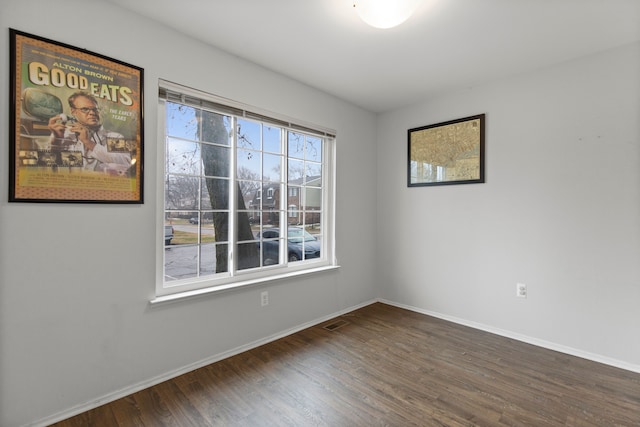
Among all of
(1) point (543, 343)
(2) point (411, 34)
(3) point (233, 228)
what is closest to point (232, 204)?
(3) point (233, 228)

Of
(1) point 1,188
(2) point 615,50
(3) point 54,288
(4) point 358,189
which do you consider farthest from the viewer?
(4) point 358,189

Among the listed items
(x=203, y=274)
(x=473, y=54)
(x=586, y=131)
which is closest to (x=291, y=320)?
(x=203, y=274)

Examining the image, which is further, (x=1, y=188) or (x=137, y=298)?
(x=137, y=298)

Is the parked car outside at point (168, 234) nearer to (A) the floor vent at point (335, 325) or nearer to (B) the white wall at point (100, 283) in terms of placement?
(B) the white wall at point (100, 283)

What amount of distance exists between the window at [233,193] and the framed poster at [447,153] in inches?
46.5

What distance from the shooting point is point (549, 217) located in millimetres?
2684

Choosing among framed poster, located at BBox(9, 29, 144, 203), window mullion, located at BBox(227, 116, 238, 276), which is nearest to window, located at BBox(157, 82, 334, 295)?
window mullion, located at BBox(227, 116, 238, 276)

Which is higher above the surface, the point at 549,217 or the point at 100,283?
the point at 549,217

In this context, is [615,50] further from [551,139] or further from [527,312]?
[527,312]

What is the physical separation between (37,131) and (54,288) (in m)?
0.90

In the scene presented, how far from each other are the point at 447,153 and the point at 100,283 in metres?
3.38

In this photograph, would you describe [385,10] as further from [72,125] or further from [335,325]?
[335,325]

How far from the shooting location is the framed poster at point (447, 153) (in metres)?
3.10

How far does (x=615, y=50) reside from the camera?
7.80 ft
